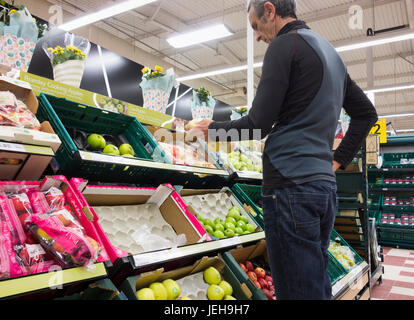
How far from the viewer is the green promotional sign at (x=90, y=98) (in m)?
1.83

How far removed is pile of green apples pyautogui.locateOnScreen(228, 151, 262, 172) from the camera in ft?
10.1

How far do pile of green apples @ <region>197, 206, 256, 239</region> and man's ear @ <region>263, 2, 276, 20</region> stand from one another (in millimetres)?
1402

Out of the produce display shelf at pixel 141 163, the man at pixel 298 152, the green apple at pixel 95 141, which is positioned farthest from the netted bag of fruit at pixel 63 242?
the green apple at pixel 95 141

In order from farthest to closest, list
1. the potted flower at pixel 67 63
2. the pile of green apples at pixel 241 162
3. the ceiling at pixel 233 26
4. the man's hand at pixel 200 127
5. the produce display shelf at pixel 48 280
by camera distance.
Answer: the ceiling at pixel 233 26 → the pile of green apples at pixel 241 162 → the potted flower at pixel 67 63 → the man's hand at pixel 200 127 → the produce display shelf at pixel 48 280

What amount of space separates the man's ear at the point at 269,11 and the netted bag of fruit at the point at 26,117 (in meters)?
1.12

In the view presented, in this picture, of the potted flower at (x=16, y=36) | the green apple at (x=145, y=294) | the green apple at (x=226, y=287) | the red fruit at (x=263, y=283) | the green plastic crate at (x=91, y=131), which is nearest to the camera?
the green apple at (x=145, y=294)

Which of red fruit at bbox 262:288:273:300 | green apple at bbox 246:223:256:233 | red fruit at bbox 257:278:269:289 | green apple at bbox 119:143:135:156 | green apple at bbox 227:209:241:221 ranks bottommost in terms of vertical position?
red fruit at bbox 262:288:273:300

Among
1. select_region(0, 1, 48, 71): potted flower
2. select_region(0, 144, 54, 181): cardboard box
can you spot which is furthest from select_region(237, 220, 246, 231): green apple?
select_region(0, 1, 48, 71): potted flower

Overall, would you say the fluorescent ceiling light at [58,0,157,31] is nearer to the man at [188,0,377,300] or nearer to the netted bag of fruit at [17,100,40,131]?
the netted bag of fruit at [17,100,40,131]

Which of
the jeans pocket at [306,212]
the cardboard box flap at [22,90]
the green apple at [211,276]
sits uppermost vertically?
the cardboard box flap at [22,90]

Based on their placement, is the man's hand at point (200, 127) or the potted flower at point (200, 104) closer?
the man's hand at point (200, 127)

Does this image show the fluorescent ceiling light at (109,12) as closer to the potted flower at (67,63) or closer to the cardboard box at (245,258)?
the potted flower at (67,63)

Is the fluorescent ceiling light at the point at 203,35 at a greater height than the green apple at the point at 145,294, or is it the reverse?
the fluorescent ceiling light at the point at 203,35
